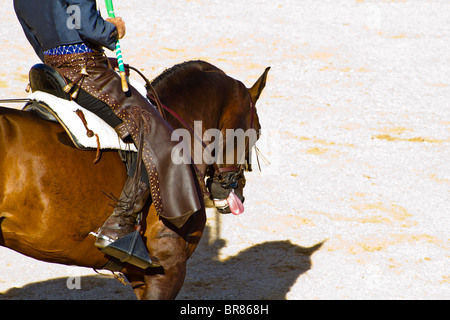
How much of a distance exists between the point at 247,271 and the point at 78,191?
3521 millimetres

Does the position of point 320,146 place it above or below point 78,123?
below

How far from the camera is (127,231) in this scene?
4.78 m

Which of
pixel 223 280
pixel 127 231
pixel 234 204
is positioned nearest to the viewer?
pixel 127 231

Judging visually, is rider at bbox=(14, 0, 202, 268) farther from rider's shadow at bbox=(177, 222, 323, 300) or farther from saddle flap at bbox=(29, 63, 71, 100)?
rider's shadow at bbox=(177, 222, 323, 300)

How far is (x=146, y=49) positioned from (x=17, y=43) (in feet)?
10.5

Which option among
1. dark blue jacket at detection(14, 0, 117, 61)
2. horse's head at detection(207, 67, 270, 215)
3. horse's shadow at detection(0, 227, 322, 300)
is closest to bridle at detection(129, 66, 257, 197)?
horse's head at detection(207, 67, 270, 215)

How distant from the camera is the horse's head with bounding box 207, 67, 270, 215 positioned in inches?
225

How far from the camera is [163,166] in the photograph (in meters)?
4.77

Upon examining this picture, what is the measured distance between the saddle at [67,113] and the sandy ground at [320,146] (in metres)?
2.73

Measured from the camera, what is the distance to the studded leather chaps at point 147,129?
468 cm

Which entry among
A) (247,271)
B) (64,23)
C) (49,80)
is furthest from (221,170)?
(247,271)

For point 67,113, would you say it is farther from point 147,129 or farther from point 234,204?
point 234,204

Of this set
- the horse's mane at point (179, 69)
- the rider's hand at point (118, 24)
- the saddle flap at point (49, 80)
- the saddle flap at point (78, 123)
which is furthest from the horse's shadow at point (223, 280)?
the rider's hand at point (118, 24)

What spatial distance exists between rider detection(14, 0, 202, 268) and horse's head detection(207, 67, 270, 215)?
0.87m
